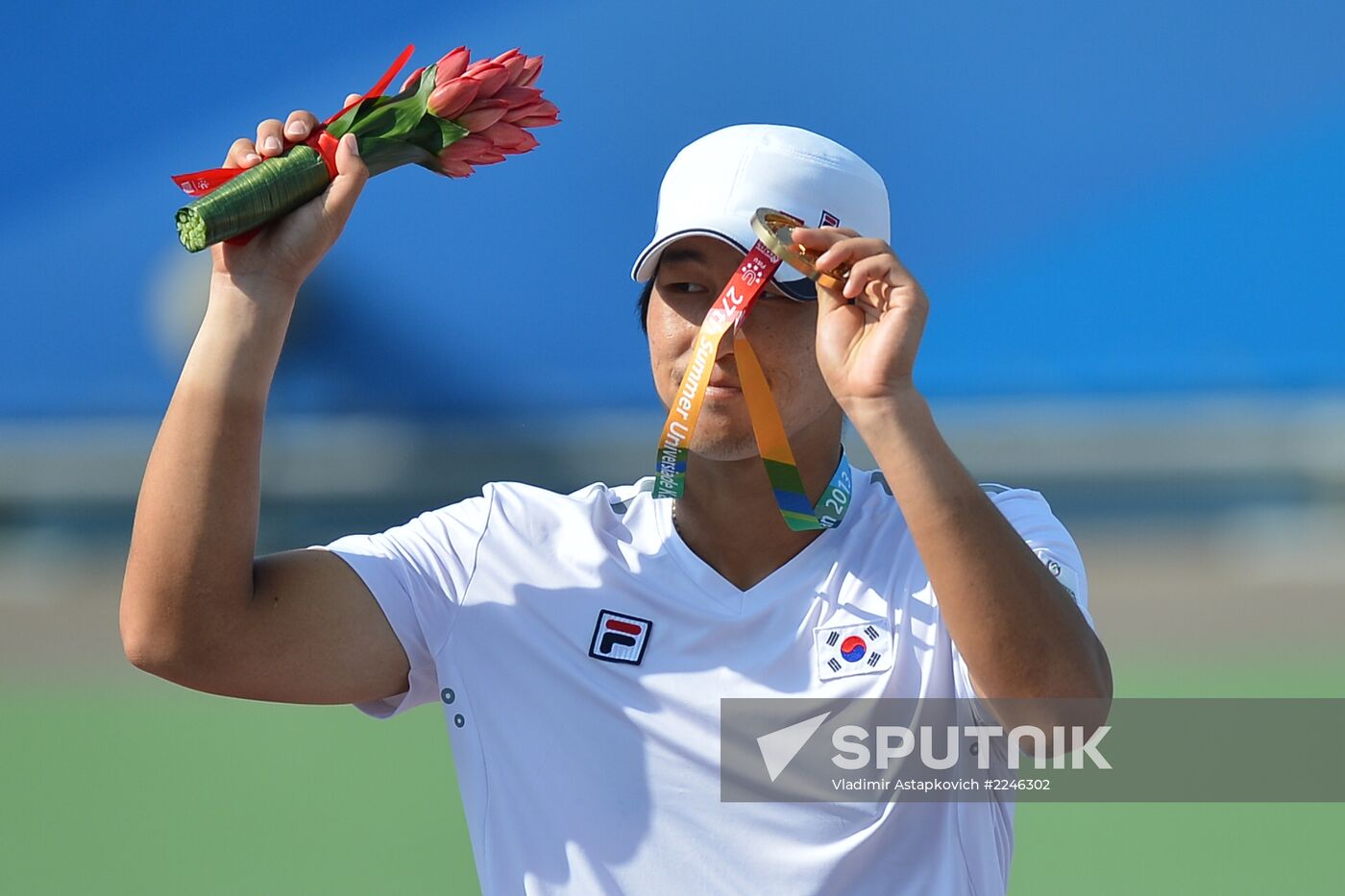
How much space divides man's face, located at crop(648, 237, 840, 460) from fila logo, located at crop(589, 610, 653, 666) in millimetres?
264

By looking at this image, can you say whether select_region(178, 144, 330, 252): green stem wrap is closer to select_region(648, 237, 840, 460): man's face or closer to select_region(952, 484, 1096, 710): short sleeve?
select_region(648, 237, 840, 460): man's face

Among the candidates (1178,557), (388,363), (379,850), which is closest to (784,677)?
(379,850)

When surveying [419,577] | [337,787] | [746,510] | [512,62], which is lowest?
[419,577]

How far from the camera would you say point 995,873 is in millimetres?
2031

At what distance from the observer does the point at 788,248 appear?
2.00 metres

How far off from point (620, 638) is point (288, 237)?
27.2 inches

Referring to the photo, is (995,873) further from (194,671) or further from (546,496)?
(194,671)

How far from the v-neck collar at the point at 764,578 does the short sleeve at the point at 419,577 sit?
290 millimetres

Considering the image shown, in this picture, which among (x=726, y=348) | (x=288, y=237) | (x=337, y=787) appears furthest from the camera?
(x=337, y=787)

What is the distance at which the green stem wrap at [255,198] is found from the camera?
1.98m

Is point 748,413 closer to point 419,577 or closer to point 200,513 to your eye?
point 419,577

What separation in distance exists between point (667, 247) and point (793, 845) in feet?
2.95

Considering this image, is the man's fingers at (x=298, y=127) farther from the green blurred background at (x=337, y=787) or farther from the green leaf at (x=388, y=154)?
the green blurred background at (x=337, y=787)

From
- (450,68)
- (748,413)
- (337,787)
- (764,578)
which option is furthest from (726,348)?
(337,787)
